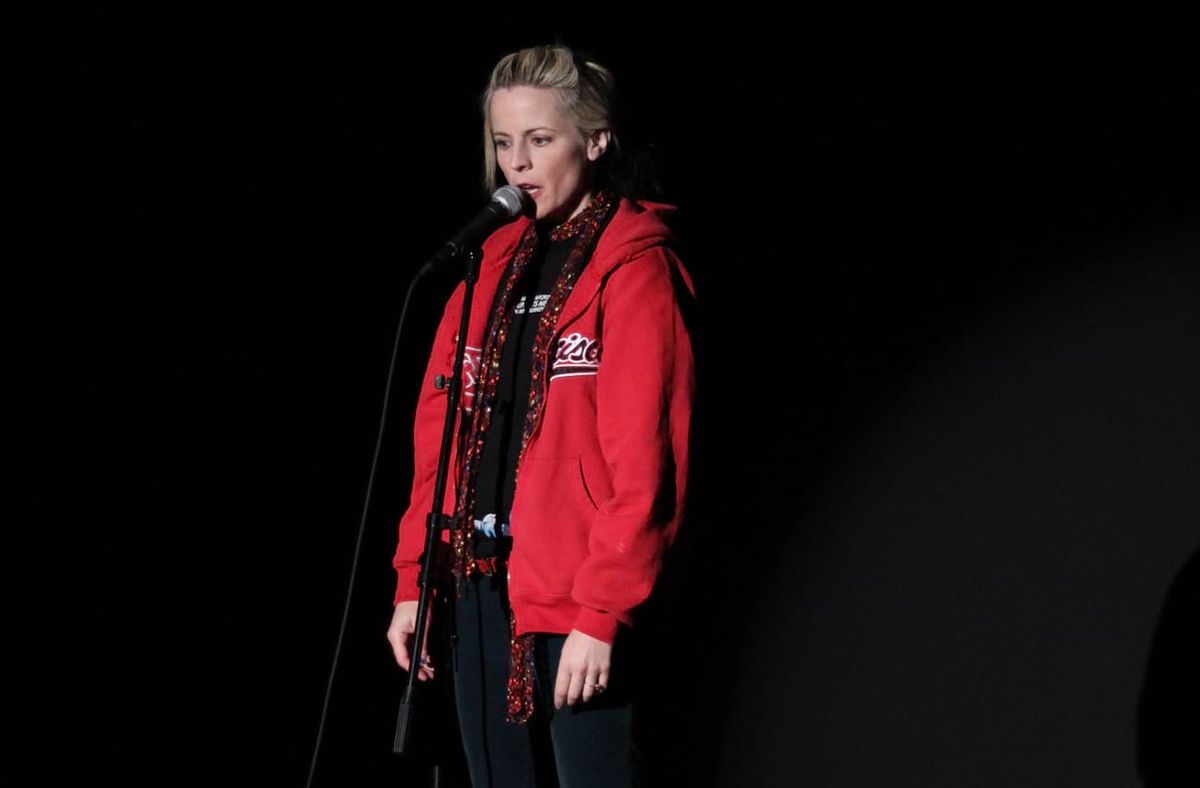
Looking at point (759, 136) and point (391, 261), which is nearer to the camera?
point (759, 136)

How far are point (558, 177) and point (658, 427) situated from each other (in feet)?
1.33

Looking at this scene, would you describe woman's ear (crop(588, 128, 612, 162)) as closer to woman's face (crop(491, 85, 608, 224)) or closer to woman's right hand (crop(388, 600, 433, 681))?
woman's face (crop(491, 85, 608, 224))

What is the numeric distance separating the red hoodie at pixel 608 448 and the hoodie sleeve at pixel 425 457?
5.0 inches

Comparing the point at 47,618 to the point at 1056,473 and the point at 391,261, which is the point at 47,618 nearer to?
the point at 391,261

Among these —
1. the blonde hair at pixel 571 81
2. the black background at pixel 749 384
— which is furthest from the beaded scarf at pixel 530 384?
the black background at pixel 749 384

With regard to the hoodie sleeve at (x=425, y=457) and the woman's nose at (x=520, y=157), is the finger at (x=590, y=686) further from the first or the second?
the woman's nose at (x=520, y=157)

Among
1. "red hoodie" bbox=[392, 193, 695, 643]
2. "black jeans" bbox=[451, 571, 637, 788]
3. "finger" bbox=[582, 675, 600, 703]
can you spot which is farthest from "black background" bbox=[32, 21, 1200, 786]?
"finger" bbox=[582, 675, 600, 703]

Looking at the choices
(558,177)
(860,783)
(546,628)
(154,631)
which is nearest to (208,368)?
(154,631)

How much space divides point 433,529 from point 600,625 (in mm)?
239

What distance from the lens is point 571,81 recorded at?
5.52 ft

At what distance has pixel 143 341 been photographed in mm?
2301

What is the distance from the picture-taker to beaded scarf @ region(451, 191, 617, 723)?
1522 mm

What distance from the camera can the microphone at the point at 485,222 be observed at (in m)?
1.52

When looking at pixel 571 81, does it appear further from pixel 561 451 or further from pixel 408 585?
pixel 408 585
